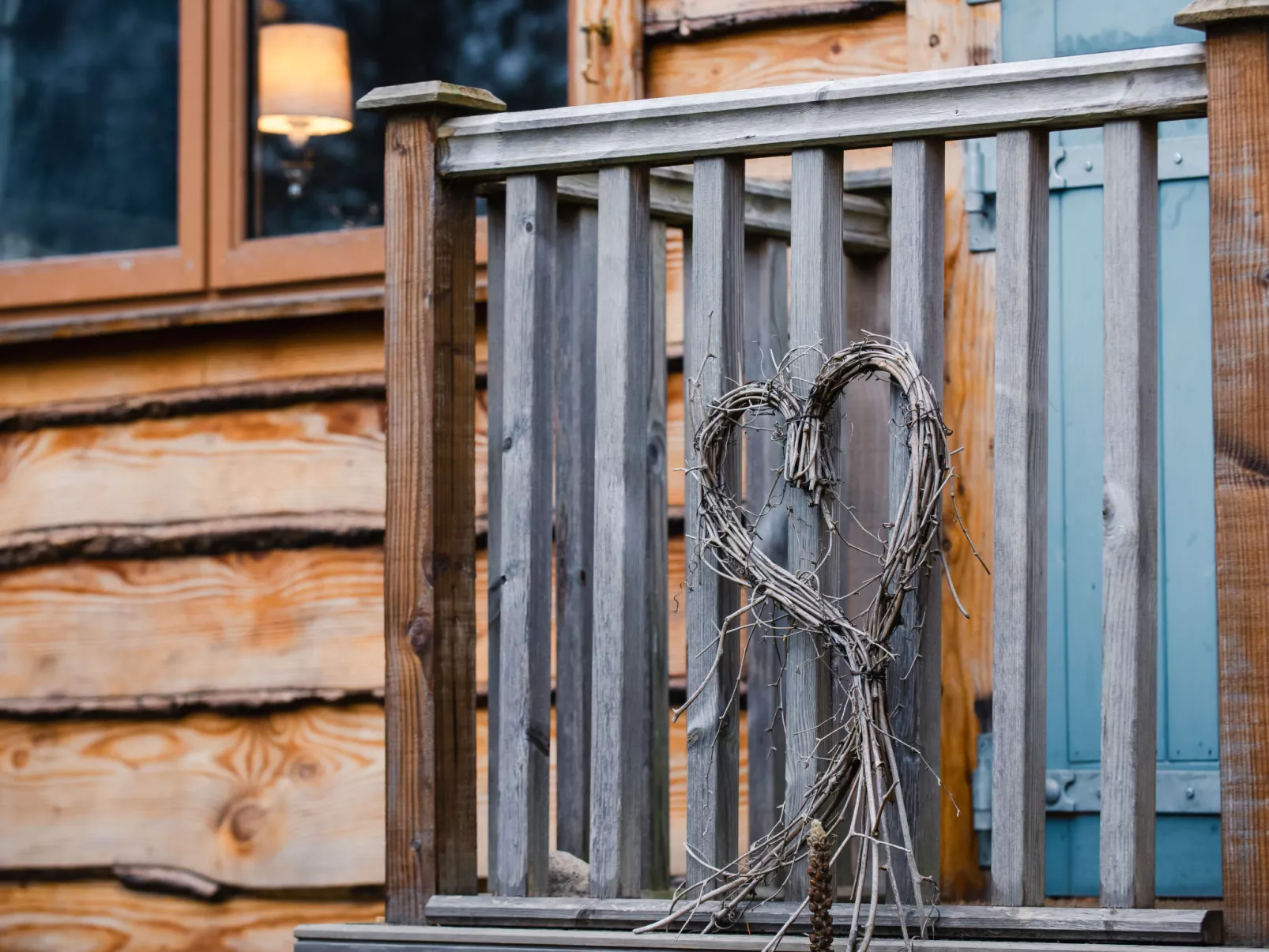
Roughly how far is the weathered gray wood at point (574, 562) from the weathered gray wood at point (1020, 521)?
875 millimetres

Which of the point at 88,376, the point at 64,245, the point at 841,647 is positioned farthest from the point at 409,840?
the point at 64,245

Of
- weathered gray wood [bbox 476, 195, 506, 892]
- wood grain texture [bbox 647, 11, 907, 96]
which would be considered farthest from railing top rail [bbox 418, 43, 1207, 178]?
wood grain texture [bbox 647, 11, 907, 96]

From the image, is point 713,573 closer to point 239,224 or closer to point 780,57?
point 780,57

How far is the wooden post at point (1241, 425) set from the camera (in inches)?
76.7

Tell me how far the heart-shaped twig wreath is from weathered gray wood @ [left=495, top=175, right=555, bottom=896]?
0.89 feet

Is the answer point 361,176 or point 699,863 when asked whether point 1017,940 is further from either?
point 361,176

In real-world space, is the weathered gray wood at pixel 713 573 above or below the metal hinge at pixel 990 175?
below

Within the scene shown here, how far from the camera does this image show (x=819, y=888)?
5.23 ft

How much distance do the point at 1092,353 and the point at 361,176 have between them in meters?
Answer: 1.75

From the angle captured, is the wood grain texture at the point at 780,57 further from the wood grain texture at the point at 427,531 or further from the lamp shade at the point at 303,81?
the wood grain texture at the point at 427,531

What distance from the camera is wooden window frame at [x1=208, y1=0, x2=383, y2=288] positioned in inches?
148

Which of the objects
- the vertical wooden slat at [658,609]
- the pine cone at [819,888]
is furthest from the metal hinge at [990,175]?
the pine cone at [819,888]

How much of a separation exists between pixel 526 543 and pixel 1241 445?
1.00 m

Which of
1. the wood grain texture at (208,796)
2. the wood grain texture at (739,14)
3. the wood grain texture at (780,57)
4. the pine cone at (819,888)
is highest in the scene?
the wood grain texture at (739,14)
